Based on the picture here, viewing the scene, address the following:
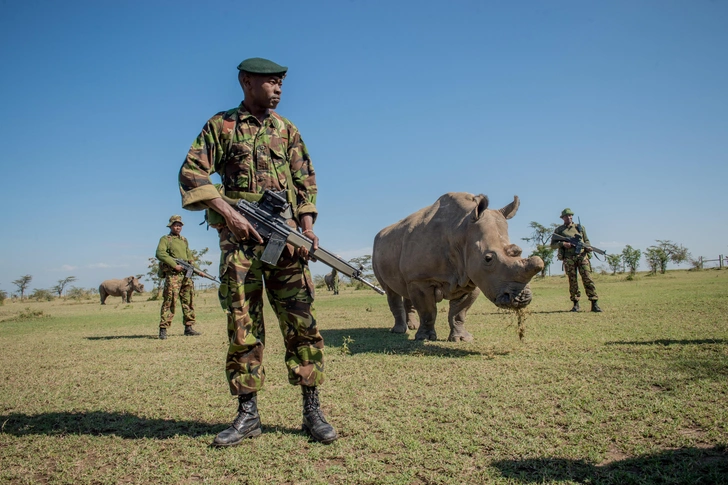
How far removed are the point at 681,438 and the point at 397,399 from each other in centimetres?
222

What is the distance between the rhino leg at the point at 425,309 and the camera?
302 inches

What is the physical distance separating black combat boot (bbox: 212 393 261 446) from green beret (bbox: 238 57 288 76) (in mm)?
2542

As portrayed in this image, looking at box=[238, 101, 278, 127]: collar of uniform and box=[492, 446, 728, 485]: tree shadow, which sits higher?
box=[238, 101, 278, 127]: collar of uniform

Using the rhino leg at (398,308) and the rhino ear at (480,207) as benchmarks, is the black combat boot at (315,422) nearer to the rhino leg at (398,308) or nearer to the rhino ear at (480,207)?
the rhino ear at (480,207)

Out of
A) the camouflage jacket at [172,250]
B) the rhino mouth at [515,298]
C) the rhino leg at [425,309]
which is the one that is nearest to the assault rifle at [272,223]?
the rhino mouth at [515,298]

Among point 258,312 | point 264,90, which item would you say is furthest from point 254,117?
point 258,312

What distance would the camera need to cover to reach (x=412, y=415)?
13.1ft

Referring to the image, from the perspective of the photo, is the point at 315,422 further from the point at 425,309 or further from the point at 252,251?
the point at 425,309

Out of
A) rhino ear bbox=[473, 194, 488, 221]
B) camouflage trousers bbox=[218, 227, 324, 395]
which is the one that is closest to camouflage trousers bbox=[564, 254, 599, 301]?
rhino ear bbox=[473, 194, 488, 221]

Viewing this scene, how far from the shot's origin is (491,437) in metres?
3.41

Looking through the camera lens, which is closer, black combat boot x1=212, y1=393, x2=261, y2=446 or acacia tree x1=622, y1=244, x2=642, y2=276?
black combat boot x1=212, y1=393, x2=261, y2=446

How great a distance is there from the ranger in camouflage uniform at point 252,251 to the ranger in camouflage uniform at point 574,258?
31.9ft

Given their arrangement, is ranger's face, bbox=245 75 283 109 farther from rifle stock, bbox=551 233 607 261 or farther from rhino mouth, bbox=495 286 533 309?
rifle stock, bbox=551 233 607 261

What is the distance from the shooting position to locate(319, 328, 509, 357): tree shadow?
6.62m
